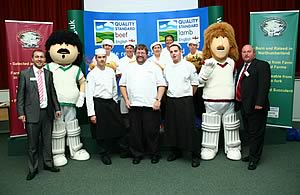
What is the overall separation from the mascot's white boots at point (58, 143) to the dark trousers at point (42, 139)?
140 millimetres

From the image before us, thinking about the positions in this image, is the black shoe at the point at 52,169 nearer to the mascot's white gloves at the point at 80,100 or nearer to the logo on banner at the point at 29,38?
the mascot's white gloves at the point at 80,100

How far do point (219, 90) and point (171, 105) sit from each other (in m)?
0.55

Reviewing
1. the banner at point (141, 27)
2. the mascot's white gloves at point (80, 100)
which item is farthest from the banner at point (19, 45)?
the mascot's white gloves at point (80, 100)

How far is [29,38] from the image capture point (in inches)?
166

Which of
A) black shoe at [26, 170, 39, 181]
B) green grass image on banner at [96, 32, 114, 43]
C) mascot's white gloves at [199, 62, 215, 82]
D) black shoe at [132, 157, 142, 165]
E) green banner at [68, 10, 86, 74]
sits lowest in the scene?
black shoe at [26, 170, 39, 181]

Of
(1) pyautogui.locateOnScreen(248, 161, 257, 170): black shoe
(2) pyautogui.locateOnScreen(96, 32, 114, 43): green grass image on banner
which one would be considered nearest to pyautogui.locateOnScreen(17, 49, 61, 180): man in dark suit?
(2) pyautogui.locateOnScreen(96, 32, 114, 43): green grass image on banner

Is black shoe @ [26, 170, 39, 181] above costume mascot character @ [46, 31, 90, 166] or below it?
below

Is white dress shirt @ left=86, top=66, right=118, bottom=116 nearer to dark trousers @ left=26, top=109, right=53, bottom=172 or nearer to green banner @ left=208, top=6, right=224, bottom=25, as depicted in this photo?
dark trousers @ left=26, top=109, right=53, bottom=172

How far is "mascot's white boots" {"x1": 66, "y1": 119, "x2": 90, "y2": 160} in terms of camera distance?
3.89m

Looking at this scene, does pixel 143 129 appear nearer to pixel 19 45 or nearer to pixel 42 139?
pixel 42 139

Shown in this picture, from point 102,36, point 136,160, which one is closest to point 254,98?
point 136,160

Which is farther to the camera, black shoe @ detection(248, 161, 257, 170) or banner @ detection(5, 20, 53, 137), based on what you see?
banner @ detection(5, 20, 53, 137)

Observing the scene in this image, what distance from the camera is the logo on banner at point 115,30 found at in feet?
15.7

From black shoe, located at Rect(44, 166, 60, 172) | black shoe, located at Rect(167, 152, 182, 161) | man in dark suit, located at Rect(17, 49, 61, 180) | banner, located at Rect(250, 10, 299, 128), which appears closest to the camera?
man in dark suit, located at Rect(17, 49, 61, 180)
